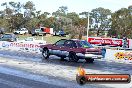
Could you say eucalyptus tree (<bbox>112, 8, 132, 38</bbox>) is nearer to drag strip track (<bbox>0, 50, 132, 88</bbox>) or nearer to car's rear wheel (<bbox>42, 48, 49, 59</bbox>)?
car's rear wheel (<bbox>42, 48, 49, 59</bbox>)

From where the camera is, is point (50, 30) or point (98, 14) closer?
point (50, 30)

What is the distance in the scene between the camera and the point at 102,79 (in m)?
5.59

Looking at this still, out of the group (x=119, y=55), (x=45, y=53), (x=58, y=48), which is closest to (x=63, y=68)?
(x=58, y=48)

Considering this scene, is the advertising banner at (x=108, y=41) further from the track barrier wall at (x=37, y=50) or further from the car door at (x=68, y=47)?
the car door at (x=68, y=47)

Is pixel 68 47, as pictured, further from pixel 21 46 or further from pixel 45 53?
pixel 21 46

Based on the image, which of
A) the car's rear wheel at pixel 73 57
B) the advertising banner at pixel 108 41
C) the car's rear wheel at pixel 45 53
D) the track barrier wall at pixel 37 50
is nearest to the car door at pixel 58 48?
the car's rear wheel at pixel 45 53

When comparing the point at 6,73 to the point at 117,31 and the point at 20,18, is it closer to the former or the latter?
the point at 117,31

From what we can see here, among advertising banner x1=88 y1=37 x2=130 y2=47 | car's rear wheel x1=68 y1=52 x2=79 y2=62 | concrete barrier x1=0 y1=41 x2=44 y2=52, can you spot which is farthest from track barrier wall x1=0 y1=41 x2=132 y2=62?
advertising banner x1=88 y1=37 x2=130 y2=47

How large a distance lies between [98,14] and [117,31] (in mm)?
44248

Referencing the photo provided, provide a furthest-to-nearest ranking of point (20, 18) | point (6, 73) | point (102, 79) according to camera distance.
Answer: point (20, 18), point (6, 73), point (102, 79)

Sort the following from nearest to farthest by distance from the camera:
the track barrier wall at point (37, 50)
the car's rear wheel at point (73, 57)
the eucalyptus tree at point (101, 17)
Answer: the car's rear wheel at point (73, 57) → the track barrier wall at point (37, 50) → the eucalyptus tree at point (101, 17)

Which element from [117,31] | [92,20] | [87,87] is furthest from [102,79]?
[92,20]

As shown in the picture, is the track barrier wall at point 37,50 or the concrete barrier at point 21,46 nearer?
the track barrier wall at point 37,50

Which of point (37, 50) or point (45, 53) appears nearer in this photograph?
point (45, 53)
